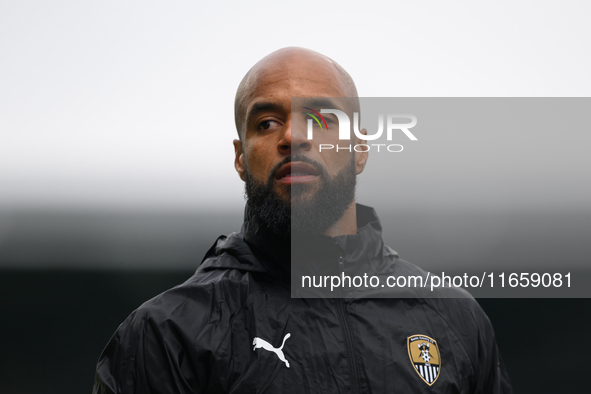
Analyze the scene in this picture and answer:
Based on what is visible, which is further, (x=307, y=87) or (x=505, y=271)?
(x=505, y=271)

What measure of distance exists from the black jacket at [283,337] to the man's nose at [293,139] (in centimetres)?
24

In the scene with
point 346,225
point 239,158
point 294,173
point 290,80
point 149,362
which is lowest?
point 149,362

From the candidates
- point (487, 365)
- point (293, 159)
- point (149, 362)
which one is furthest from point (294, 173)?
point (487, 365)

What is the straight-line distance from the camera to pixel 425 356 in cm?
117

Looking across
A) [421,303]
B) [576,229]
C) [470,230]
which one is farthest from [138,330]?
[576,229]

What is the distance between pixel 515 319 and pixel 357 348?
3921 millimetres

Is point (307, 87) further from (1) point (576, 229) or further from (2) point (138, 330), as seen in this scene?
(1) point (576, 229)

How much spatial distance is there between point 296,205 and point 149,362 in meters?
0.54

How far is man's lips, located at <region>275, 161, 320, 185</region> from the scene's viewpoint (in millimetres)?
1233

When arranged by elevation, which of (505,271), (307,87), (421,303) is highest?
(307,87)

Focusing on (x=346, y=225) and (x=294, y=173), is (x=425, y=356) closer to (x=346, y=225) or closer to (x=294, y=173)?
(x=346, y=225)

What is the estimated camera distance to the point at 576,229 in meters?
3.41

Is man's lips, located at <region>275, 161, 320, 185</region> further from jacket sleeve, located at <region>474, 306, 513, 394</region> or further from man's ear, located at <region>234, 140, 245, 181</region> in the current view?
jacket sleeve, located at <region>474, 306, 513, 394</region>

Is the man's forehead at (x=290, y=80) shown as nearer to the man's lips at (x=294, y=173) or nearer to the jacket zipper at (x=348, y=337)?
the man's lips at (x=294, y=173)
